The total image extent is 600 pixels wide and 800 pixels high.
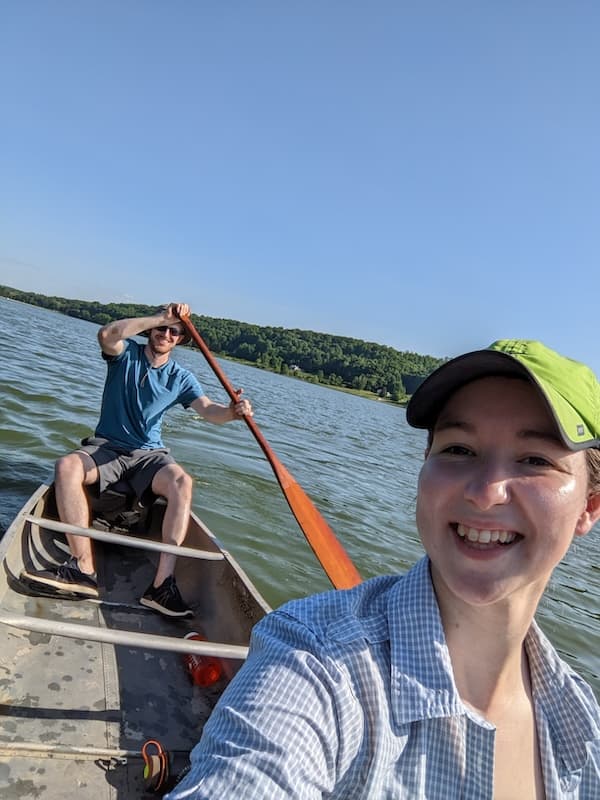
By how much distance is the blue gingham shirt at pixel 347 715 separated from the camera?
3.14ft

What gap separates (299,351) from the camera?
89375 millimetres

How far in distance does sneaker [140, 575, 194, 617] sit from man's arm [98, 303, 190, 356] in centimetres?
203

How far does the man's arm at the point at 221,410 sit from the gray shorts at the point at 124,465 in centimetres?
65

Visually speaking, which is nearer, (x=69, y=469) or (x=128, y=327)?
(x=69, y=469)

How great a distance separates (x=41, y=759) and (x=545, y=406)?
A: 2.47 meters

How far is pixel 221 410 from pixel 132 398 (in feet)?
2.66

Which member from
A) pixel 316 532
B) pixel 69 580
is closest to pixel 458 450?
pixel 69 580

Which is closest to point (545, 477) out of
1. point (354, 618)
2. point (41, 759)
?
point (354, 618)

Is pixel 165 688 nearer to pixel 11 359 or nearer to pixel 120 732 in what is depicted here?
pixel 120 732

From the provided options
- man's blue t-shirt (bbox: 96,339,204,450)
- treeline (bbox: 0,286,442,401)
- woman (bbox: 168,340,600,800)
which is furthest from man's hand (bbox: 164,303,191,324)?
treeline (bbox: 0,286,442,401)

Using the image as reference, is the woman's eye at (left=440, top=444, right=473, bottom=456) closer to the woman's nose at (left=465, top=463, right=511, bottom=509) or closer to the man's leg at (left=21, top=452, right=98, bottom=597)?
the woman's nose at (left=465, top=463, right=511, bottom=509)

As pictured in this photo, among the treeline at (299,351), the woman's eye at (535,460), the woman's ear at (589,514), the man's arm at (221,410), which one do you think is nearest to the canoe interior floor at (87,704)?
the man's arm at (221,410)

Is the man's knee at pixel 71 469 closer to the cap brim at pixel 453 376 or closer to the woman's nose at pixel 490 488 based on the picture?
the cap brim at pixel 453 376

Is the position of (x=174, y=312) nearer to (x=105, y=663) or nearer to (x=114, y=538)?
(x=114, y=538)
